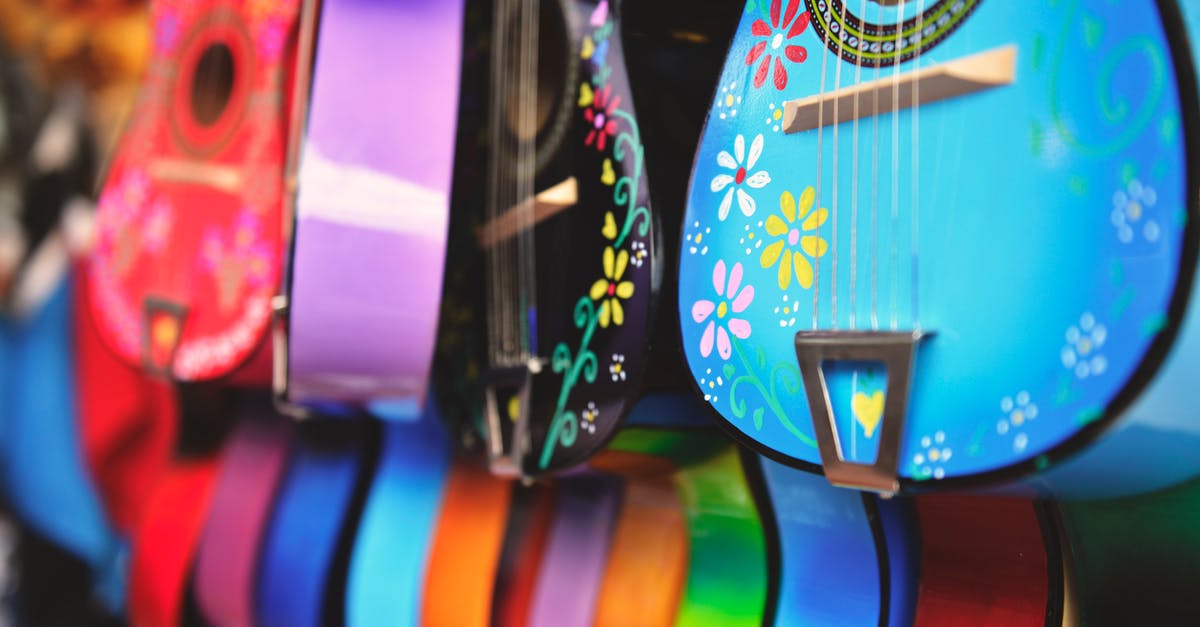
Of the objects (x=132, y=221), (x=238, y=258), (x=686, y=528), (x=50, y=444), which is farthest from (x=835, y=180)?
(x=50, y=444)

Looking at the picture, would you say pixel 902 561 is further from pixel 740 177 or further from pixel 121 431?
pixel 121 431

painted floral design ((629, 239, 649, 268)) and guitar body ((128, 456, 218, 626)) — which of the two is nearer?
painted floral design ((629, 239, 649, 268))

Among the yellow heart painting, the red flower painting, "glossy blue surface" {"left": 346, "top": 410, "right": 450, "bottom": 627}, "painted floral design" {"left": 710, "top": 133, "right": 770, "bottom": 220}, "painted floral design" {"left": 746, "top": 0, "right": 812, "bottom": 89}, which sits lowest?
"glossy blue surface" {"left": 346, "top": 410, "right": 450, "bottom": 627}

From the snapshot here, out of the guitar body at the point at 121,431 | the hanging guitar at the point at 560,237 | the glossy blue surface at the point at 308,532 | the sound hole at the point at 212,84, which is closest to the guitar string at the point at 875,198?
the hanging guitar at the point at 560,237

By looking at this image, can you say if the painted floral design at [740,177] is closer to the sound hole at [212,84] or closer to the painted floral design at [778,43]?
the painted floral design at [778,43]

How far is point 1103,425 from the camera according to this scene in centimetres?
46

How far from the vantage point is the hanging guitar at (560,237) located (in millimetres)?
792

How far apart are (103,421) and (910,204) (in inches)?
59.4

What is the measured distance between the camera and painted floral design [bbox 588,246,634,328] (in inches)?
31.1

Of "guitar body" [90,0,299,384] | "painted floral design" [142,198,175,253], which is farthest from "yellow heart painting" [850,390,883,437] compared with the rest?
"painted floral design" [142,198,175,253]

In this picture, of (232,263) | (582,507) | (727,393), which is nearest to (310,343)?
(232,263)

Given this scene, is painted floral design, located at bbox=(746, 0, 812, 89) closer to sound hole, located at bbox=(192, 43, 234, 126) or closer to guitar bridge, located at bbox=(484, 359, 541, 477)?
guitar bridge, located at bbox=(484, 359, 541, 477)

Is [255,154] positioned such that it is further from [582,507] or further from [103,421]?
[103,421]

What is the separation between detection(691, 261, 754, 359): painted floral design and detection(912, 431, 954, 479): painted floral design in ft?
0.53
